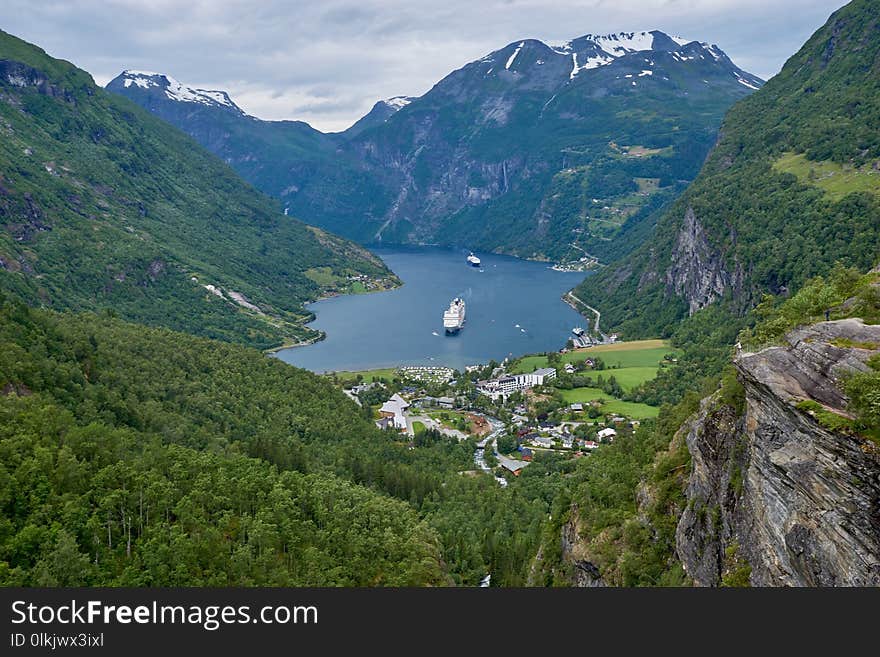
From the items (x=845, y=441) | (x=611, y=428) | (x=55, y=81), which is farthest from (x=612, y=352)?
(x=55, y=81)

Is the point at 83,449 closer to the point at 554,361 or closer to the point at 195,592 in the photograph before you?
the point at 195,592

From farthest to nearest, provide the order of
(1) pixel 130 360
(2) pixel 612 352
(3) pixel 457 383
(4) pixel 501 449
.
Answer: (2) pixel 612 352 → (3) pixel 457 383 → (4) pixel 501 449 → (1) pixel 130 360

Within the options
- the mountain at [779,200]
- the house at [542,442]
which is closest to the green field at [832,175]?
the mountain at [779,200]

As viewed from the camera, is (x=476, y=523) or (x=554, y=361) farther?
(x=554, y=361)

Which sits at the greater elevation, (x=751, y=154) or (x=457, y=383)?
(x=751, y=154)

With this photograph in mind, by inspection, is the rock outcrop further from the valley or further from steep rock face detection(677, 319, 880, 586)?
steep rock face detection(677, 319, 880, 586)

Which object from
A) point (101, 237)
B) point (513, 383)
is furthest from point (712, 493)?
point (101, 237)

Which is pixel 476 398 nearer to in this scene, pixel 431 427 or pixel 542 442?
pixel 431 427
